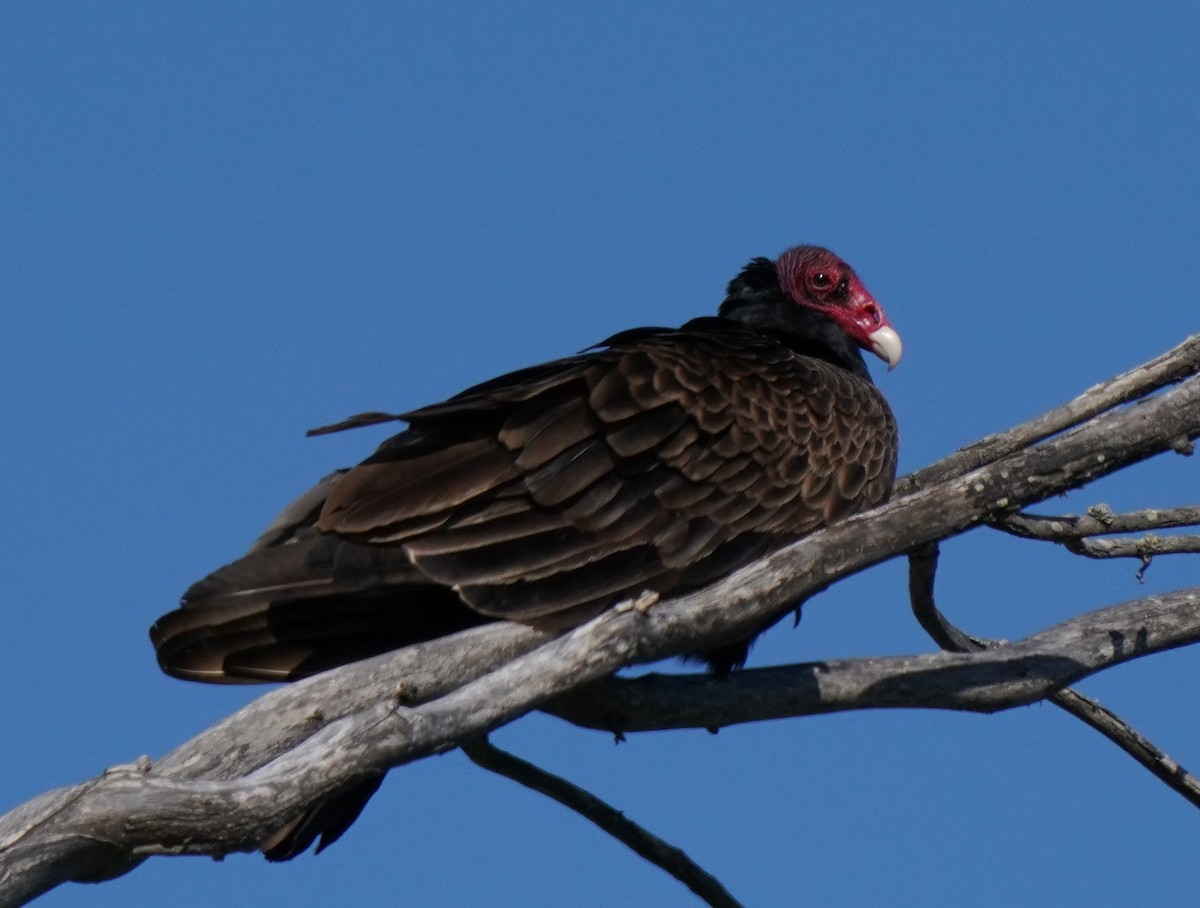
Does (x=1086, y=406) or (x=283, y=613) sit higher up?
(x=1086, y=406)

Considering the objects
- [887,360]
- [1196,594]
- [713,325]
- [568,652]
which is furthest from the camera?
[887,360]

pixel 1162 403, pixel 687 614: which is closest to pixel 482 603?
pixel 687 614

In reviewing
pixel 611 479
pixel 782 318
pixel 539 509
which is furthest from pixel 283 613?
pixel 782 318

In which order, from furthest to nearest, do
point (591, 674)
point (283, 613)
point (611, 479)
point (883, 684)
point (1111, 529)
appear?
point (1111, 529)
point (611, 479)
point (883, 684)
point (283, 613)
point (591, 674)

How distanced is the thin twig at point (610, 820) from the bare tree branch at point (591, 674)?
570 millimetres

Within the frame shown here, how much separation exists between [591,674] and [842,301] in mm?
3099

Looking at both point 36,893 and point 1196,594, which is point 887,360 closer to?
point 1196,594

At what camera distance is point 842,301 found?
671 cm

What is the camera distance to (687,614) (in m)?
4.17

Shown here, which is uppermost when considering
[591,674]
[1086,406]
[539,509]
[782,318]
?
[782,318]

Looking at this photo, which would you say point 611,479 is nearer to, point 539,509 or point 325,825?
point 539,509

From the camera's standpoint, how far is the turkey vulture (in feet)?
15.5

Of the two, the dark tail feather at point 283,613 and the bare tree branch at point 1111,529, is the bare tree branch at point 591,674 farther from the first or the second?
the dark tail feather at point 283,613

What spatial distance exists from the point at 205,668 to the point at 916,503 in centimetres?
199
